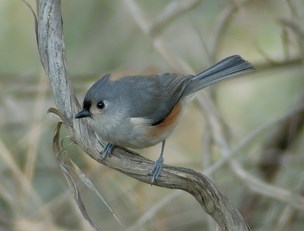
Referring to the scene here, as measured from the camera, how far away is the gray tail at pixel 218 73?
3.22m

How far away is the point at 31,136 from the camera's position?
12.6 feet

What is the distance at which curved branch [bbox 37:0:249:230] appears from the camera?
2.31 m

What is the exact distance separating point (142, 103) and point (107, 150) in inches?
23.4

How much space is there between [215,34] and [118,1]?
4.97 ft

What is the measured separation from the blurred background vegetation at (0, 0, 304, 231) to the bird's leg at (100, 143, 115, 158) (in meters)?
0.79

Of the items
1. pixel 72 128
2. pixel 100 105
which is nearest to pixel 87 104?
pixel 100 105

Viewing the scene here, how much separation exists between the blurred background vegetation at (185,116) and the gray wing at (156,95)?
0.45 m

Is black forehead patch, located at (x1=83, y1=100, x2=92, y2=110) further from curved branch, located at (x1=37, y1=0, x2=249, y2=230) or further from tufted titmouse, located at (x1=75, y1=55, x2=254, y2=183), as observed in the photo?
curved branch, located at (x1=37, y1=0, x2=249, y2=230)

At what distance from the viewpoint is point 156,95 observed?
122 inches

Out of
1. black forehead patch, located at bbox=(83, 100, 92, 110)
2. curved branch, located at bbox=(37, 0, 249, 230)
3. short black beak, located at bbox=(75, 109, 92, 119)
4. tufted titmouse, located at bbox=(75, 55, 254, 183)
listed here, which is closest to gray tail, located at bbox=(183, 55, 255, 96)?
tufted titmouse, located at bbox=(75, 55, 254, 183)

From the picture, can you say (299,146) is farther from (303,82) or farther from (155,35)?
(155,35)

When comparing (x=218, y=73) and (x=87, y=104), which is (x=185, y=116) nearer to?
(x=218, y=73)

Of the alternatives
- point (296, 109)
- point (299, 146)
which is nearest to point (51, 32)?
point (296, 109)

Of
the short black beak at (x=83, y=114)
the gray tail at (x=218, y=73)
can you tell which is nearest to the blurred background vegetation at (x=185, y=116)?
the gray tail at (x=218, y=73)
